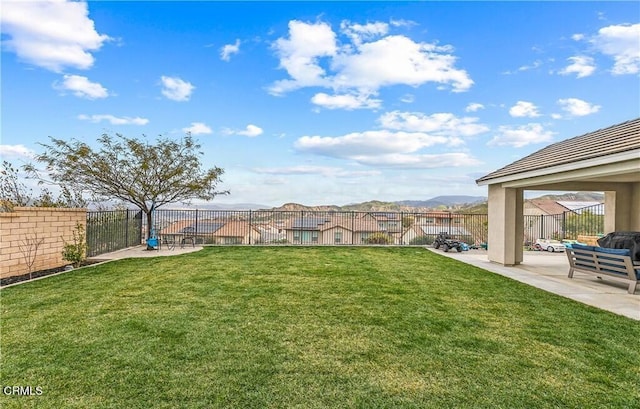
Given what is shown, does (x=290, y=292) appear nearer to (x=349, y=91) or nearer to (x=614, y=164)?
(x=614, y=164)

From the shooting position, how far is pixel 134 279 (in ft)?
23.2

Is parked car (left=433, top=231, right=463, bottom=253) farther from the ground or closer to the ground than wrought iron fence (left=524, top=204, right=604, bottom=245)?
closer to the ground

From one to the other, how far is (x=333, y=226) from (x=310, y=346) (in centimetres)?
1092

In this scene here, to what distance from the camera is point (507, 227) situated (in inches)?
372

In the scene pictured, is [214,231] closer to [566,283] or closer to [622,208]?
[566,283]

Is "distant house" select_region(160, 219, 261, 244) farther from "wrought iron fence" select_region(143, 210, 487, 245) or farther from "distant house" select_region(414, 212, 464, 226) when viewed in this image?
"distant house" select_region(414, 212, 464, 226)

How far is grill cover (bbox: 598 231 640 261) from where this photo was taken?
7109mm

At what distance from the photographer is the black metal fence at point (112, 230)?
10102mm

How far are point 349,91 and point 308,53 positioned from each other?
3001mm

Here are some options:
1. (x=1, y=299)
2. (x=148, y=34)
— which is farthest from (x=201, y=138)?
(x=1, y=299)

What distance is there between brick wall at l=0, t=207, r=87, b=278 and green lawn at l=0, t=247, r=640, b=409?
0.97m

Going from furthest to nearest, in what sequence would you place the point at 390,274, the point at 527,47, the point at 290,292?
the point at 527,47 < the point at 390,274 < the point at 290,292

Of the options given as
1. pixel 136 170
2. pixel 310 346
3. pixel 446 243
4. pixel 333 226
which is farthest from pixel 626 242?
pixel 136 170

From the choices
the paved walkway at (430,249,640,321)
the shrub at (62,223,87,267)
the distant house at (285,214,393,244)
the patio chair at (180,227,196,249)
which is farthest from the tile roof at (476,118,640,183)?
the shrub at (62,223,87,267)
